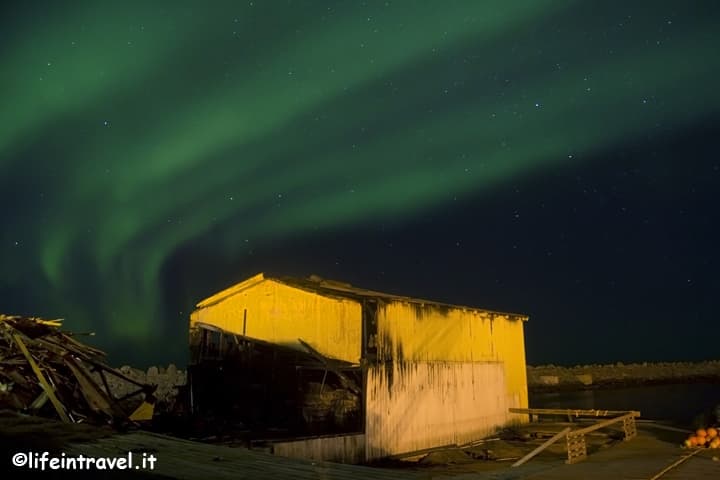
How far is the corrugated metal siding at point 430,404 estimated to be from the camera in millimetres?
20672

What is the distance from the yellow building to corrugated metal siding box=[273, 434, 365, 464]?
0.14 ft

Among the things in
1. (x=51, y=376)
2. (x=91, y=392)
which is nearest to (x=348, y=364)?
(x=91, y=392)

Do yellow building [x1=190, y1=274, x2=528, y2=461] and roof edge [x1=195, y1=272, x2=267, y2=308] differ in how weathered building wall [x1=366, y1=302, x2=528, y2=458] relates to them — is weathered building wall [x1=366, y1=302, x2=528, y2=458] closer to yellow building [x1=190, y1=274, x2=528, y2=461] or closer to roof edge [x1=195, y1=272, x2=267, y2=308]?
yellow building [x1=190, y1=274, x2=528, y2=461]

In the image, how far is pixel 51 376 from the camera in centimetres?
1361

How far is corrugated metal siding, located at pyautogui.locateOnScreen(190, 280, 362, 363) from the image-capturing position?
21.4 m

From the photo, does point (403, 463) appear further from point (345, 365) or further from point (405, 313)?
point (405, 313)

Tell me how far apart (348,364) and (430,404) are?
4.58 metres

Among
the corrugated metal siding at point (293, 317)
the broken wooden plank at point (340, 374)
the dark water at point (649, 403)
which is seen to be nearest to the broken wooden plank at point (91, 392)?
the broken wooden plank at point (340, 374)

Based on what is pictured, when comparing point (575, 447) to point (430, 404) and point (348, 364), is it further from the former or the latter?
point (348, 364)

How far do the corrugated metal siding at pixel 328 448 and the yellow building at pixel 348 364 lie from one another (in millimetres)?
43

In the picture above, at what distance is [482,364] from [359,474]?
21220 millimetres

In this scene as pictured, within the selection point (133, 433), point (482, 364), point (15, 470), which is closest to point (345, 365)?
point (482, 364)

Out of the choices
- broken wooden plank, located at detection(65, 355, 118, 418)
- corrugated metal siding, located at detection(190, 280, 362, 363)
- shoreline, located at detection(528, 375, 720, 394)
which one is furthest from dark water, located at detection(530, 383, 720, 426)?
broken wooden plank, located at detection(65, 355, 118, 418)

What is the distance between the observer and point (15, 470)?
8188 millimetres
